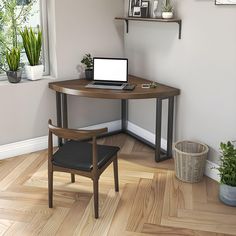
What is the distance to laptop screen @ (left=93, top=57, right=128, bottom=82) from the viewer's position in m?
3.32

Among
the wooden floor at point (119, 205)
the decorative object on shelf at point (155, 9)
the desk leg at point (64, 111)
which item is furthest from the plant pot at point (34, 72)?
the decorative object on shelf at point (155, 9)

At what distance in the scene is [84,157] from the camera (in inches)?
96.7

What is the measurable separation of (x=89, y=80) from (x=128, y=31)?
69 cm

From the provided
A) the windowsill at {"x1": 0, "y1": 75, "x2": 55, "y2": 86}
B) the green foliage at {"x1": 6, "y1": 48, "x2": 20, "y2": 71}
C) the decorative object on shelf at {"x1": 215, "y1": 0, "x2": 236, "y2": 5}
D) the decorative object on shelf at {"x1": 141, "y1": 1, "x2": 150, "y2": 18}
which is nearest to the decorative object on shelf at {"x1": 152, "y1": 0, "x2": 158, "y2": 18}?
the decorative object on shelf at {"x1": 141, "y1": 1, "x2": 150, "y2": 18}

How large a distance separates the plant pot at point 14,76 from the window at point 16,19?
0.48ft

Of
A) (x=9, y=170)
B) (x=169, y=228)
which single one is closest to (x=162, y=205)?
(x=169, y=228)

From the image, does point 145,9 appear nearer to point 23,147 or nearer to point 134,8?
point 134,8

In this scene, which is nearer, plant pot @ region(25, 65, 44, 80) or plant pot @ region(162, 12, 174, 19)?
plant pot @ region(162, 12, 174, 19)

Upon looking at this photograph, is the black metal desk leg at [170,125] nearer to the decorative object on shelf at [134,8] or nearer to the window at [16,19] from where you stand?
the decorative object on shelf at [134,8]

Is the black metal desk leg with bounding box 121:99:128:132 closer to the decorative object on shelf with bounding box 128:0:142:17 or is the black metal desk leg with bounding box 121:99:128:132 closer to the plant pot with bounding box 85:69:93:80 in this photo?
the plant pot with bounding box 85:69:93:80

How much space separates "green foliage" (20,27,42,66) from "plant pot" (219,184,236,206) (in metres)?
2.01

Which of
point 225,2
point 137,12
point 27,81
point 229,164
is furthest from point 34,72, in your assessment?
point 229,164

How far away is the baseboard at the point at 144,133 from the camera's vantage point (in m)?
3.52

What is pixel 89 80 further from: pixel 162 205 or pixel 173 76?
pixel 162 205
